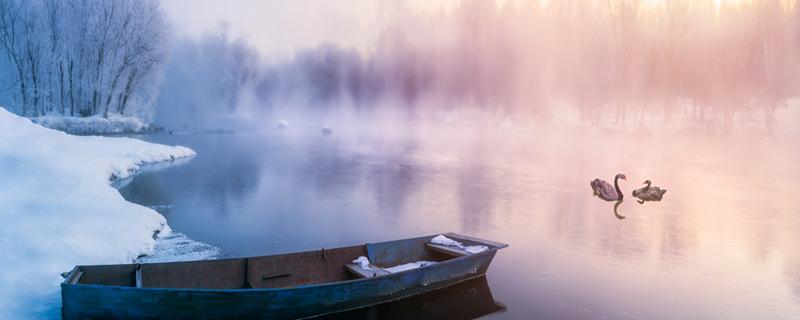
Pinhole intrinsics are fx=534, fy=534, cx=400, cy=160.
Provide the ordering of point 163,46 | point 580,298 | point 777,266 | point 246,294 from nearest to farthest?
point 246,294, point 580,298, point 777,266, point 163,46

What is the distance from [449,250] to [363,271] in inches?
86.7

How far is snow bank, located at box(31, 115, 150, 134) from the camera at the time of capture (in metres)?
48.9

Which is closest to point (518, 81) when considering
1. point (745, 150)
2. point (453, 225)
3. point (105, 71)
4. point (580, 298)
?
point (745, 150)

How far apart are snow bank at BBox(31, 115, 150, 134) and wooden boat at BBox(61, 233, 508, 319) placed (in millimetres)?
46368

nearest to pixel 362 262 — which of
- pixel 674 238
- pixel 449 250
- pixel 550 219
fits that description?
pixel 449 250

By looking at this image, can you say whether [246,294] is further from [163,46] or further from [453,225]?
[163,46]

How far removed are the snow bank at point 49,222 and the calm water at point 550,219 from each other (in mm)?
2595

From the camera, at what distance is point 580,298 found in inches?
459

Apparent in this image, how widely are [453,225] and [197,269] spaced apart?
10442 millimetres

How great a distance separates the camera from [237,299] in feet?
28.5

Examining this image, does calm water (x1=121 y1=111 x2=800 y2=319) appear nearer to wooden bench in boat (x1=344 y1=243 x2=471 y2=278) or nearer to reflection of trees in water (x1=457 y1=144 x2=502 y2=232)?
reflection of trees in water (x1=457 y1=144 x2=502 y2=232)

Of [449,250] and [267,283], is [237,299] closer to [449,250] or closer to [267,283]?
[267,283]

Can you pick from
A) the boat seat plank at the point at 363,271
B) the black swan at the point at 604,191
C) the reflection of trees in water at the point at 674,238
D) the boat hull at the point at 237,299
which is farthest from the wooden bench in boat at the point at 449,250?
the black swan at the point at 604,191

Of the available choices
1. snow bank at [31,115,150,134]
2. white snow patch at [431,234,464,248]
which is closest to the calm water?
white snow patch at [431,234,464,248]
